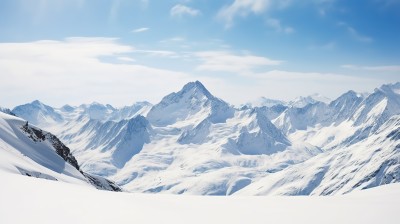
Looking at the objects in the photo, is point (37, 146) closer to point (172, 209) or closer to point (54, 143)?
point (54, 143)

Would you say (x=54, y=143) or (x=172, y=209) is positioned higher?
(x=172, y=209)

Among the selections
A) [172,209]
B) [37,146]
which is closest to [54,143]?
[37,146]

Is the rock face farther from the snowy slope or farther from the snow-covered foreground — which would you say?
the snow-covered foreground

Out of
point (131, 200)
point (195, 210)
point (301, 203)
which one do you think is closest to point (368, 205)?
point (301, 203)

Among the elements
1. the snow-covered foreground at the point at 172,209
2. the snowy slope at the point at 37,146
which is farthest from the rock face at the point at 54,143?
the snow-covered foreground at the point at 172,209

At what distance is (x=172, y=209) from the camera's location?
1850 cm

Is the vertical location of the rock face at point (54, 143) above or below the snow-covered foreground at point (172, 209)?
below

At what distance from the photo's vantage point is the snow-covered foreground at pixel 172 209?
1547 centimetres

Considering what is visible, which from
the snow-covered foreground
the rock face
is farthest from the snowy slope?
the snow-covered foreground

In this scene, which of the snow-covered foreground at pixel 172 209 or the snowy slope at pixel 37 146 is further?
the snowy slope at pixel 37 146

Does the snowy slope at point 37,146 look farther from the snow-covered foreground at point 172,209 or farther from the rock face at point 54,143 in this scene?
the snow-covered foreground at point 172,209

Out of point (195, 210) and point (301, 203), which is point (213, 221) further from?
point (301, 203)

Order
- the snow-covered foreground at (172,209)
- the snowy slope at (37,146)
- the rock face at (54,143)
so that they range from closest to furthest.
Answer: the snow-covered foreground at (172,209) → the snowy slope at (37,146) → the rock face at (54,143)

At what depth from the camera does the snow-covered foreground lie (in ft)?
50.8
